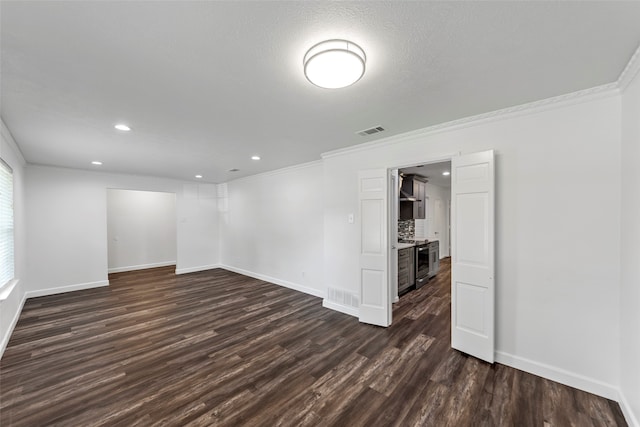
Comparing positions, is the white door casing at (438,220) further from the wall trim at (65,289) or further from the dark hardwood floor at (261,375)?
the wall trim at (65,289)

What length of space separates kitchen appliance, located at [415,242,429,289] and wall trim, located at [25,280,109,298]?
7.03 m

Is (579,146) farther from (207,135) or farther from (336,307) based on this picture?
(207,135)

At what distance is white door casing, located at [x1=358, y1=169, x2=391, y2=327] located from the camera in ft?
11.7

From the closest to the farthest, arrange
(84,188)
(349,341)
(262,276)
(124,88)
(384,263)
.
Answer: (124,88) → (349,341) → (384,263) → (84,188) → (262,276)

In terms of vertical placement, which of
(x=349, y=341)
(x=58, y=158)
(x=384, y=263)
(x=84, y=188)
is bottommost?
(x=349, y=341)

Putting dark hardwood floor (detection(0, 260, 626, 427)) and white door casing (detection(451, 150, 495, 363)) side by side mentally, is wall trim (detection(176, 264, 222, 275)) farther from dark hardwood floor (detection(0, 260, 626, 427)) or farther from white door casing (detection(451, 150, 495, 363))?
white door casing (detection(451, 150, 495, 363))

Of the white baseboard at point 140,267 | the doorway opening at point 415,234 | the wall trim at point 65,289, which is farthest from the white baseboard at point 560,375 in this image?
the white baseboard at point 140,267

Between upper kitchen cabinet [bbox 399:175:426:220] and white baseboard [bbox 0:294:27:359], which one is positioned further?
upper kitchen cabinet [bbox 399:175:426:220]

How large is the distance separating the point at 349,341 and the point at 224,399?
1.55m

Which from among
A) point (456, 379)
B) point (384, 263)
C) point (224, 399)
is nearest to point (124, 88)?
point (224, 399)

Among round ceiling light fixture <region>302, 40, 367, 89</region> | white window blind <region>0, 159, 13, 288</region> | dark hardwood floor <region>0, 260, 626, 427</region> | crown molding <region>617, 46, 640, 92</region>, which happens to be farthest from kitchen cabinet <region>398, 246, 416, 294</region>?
white window blind <region>0, 159, 13, 288</region>

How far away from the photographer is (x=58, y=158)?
175 inches

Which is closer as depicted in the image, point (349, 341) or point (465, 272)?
point (465, 272)

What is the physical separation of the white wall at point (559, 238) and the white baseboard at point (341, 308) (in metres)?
1.86
